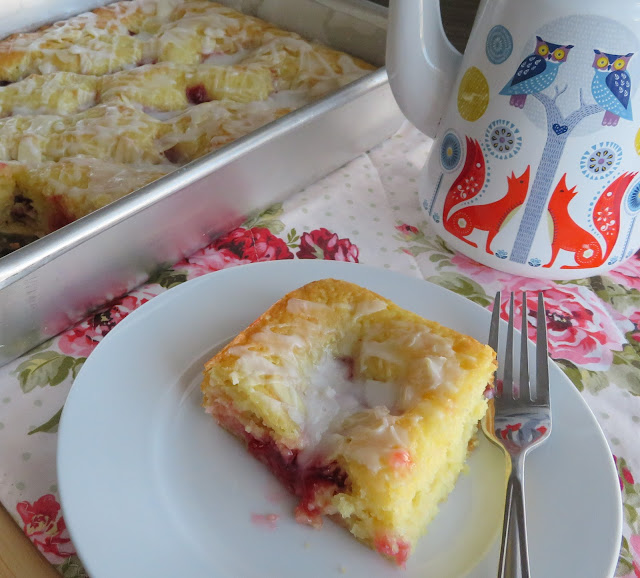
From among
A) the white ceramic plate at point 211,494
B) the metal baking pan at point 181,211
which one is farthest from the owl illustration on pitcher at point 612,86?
the metal baking pan at point 181,211

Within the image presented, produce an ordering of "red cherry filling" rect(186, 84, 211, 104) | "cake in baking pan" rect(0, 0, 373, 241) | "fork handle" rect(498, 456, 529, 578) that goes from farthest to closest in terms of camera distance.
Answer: "red cherry filling" rect(186, 84, 211, 104)
"cake in baking pan" rect(0, 0, 373, 241)
"fork handle" rect(498, 456, 529, 578)

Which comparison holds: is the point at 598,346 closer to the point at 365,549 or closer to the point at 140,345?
the point at 365,549

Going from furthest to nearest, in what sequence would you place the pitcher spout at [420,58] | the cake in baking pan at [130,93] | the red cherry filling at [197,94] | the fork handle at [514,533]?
the red cherry filling at [197,94], the cake in baking pan at [130,93], the pitcher spout at [420,58], the fork handle at [514,533]

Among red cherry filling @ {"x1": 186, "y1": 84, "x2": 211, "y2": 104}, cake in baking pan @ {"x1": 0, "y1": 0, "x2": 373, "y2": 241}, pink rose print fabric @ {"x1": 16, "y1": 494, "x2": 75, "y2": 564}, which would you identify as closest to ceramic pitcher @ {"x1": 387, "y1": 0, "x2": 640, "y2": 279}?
cake in baking pan @ {"x1": 0, "y1": 0, "x2": 373, "y2": 241}

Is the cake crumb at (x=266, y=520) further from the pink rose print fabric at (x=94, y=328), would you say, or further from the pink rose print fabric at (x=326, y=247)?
the pink rose print fabric at (x=326, y=247)

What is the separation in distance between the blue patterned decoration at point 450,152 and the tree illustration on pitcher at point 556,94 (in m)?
0.11

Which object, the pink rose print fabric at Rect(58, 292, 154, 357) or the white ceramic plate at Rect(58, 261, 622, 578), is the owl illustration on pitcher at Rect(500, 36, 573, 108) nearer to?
the white ceramic plate at Rect(58, 261, 622, 578)

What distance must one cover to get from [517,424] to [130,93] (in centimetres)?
96

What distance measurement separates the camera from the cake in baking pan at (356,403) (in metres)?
0.66

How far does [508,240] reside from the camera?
98cm

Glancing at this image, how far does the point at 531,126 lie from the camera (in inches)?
34.6

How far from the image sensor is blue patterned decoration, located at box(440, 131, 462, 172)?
0.98 metres


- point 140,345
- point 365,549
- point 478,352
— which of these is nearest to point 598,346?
point 478,352

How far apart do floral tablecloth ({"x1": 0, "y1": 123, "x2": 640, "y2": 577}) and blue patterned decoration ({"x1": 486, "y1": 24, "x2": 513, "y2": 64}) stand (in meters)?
0.34
